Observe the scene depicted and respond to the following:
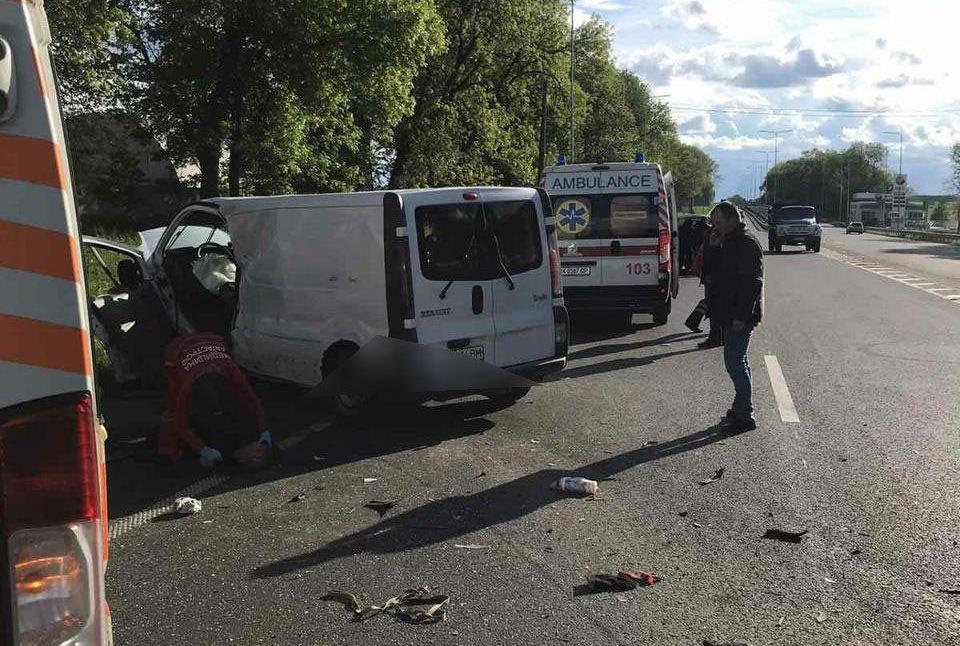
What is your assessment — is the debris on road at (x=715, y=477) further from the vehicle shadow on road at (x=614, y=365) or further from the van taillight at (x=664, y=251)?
the van taillight at (x=664, y=251)

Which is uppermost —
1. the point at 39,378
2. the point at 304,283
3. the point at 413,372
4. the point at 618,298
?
the point at 39,378

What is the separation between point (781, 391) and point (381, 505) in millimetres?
4978

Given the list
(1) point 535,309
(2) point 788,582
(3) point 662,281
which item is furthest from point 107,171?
(2) point 788,582

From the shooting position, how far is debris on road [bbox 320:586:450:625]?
414 centimetres

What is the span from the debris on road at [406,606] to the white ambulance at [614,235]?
32.8 ft

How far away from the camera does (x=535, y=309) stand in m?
8.58

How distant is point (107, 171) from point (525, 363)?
2316 centimetres

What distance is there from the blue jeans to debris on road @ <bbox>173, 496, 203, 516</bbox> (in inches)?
169

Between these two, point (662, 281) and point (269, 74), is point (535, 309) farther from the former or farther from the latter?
point (269, 74)

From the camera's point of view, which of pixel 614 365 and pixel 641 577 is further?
pixel 614 365

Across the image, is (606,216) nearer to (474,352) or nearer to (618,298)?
(618,298)

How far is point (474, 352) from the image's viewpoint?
802cm

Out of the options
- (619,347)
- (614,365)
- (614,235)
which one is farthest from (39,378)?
(614,235)

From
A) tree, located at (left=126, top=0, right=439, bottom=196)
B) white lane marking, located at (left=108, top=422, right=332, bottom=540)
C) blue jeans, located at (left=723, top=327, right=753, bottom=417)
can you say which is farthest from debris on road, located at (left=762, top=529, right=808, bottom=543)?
tree, located at (left=126, top=0, right=439, bottom=196)
